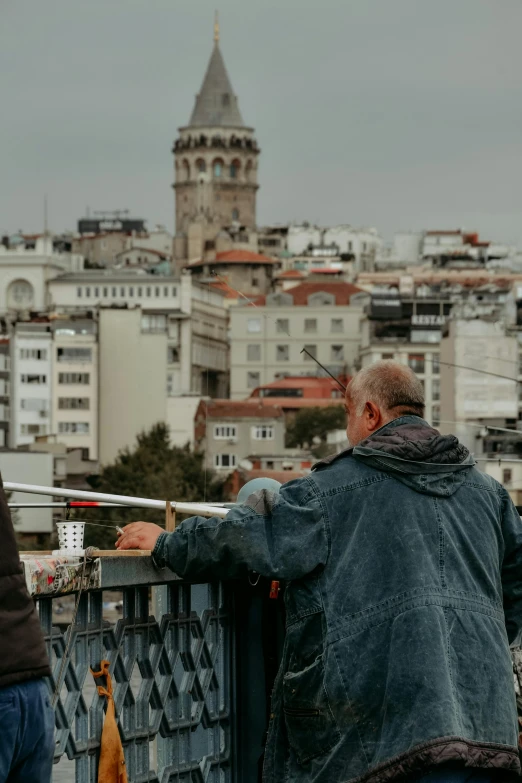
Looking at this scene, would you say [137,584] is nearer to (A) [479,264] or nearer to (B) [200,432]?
(B) [200,432]

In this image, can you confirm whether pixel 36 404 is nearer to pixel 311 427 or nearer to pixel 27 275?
pixel 311 427

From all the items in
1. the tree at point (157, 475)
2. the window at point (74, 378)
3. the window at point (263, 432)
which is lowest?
the tree at point (157, 475)

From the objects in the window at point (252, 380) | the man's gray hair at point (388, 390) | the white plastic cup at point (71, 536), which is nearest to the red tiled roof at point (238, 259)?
the window at point (252, 380)

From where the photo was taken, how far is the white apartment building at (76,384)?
338 feet

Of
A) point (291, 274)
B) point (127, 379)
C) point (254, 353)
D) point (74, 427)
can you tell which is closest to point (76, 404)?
point (74, 427)

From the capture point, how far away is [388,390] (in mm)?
4715

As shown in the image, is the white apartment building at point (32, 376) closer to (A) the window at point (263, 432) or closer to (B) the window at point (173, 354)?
(A) the window at point (263, 432)

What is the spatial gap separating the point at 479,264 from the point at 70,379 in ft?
206

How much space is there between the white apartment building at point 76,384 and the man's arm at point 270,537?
320ft

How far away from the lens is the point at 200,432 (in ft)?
343

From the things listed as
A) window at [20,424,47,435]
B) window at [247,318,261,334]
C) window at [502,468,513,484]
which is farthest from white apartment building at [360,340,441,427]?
window at [502,468,513,484]

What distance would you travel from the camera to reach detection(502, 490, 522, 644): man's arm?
4750mm

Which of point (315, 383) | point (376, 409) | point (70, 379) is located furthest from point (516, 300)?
point (376, 409)

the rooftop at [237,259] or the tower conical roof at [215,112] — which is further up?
the tower conical roof at [215,112]
